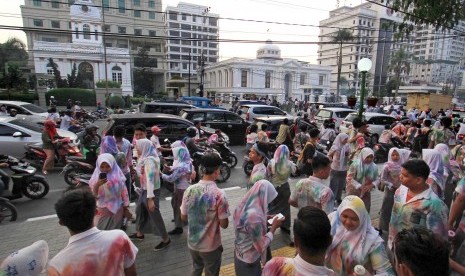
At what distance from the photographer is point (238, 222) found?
269cm

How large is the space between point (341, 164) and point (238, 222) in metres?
3.83

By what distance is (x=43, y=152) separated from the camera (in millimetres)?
8328

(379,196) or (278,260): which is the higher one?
(278,260)

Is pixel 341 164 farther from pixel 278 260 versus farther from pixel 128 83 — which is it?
pixel 128 83

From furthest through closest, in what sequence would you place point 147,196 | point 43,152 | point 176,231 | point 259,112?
point 259,112 → point 43,152 → point 176,231 → point 147,196

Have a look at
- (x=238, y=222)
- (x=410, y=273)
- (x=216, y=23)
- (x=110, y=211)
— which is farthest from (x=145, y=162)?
(x=216, y=23)

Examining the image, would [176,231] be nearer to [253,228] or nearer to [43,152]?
[253,228]

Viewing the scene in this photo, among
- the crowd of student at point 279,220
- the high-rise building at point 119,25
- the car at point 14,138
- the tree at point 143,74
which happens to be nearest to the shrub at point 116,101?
the high-rise building at point 119,25

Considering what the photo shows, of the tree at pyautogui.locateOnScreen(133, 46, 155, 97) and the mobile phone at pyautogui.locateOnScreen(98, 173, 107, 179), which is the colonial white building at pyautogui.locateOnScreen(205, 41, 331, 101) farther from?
the mobile phone at pyautogui.locateOnScreen(98, 173, 107, 179)

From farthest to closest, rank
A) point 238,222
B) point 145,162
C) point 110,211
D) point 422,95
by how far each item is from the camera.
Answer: point 422,95, point 145,162, point 110,211, point 238,222

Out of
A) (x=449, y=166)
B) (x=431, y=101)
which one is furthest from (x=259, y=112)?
(x=431, y=101)

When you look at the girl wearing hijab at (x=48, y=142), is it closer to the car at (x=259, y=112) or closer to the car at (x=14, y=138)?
the car at (x=14, y=138)

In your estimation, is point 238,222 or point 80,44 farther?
point 80,44

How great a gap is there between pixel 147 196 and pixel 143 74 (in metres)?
57.8
